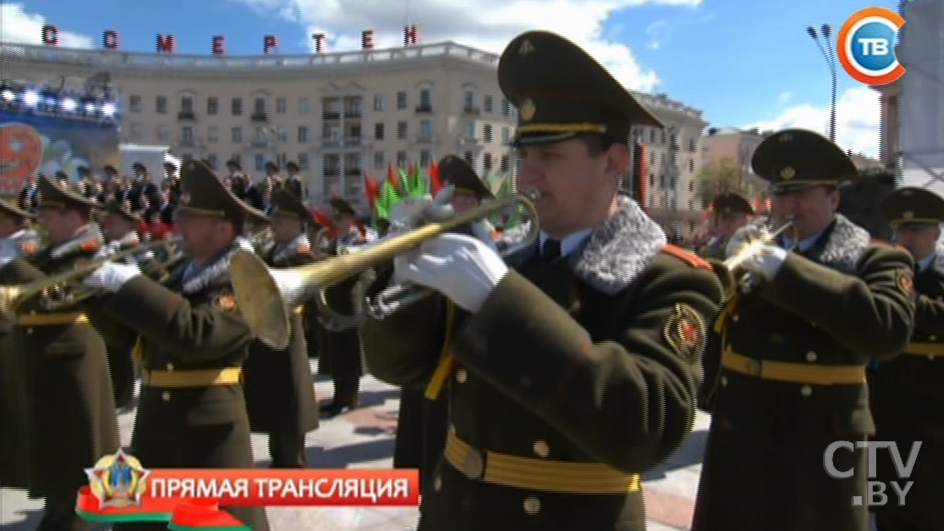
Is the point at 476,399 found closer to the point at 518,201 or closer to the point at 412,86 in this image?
the point at 518,201

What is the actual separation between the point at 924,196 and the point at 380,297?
4.69m

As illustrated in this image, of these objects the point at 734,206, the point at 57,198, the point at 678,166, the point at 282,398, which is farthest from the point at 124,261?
the point at 678,166

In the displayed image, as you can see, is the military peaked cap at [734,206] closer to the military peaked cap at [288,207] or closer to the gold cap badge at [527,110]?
the military peaked cap at [288,207]

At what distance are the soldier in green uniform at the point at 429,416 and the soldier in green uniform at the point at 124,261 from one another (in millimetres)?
1753

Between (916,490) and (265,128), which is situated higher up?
(265,128)

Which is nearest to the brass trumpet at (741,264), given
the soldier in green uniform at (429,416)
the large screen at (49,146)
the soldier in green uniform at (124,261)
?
the soldier in green uniform at (429,416)

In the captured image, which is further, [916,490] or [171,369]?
[916,490]

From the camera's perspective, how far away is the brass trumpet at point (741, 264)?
3609 millimetres

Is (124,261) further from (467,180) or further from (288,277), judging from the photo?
(288,277)

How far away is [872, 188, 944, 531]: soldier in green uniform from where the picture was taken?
198 inches

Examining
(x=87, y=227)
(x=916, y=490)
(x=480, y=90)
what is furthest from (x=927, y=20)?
(x=480, y=90)

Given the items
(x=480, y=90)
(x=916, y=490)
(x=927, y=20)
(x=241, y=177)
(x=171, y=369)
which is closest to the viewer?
(x=171, y=369)

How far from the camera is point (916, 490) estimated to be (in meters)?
5.09

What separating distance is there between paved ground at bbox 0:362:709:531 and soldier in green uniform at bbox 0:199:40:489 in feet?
1.02
